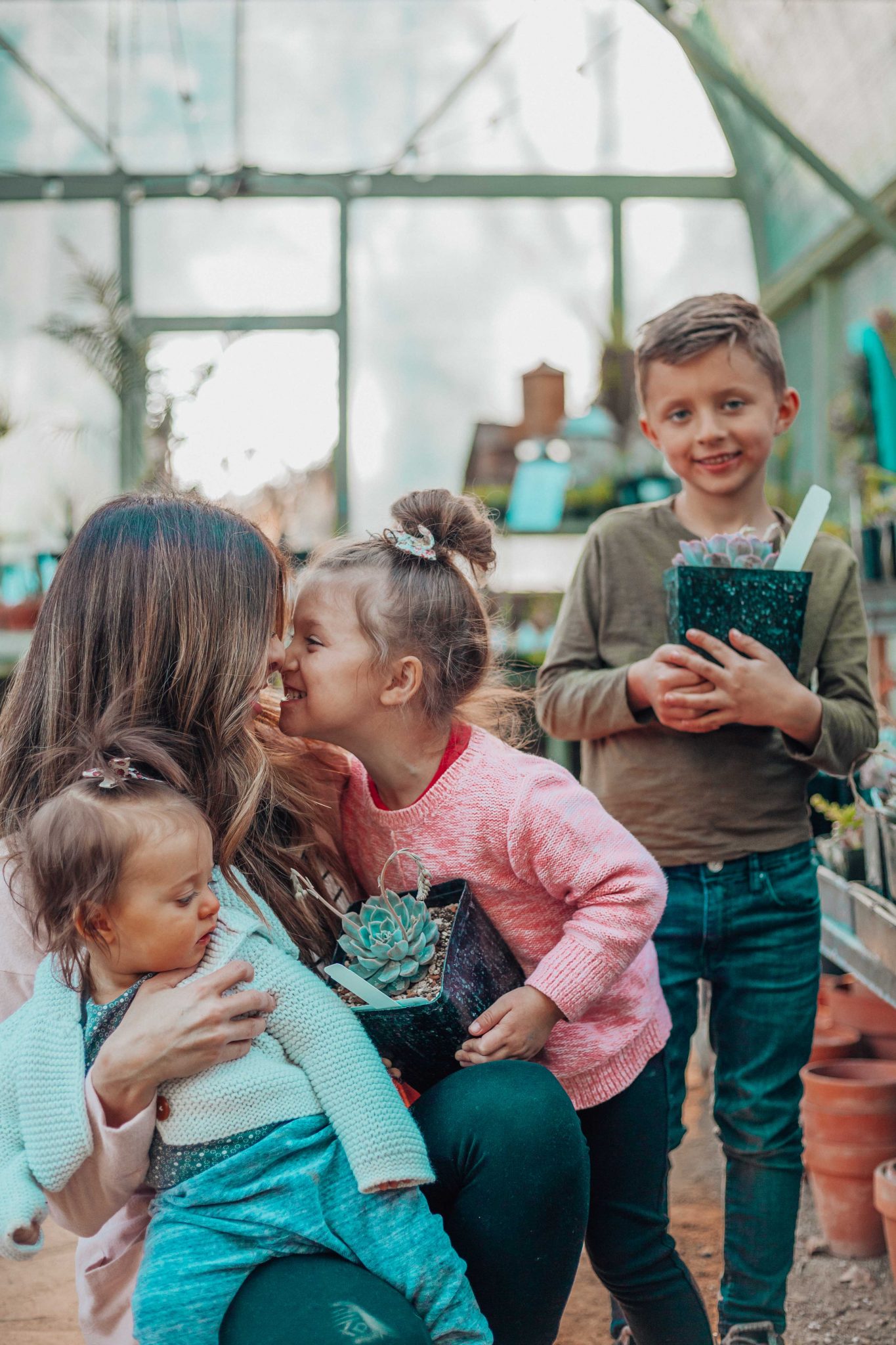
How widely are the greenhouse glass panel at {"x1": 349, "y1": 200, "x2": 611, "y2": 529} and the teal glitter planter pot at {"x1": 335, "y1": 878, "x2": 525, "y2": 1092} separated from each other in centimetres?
703

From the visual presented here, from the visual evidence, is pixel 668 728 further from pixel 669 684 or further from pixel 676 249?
pixel 676 249

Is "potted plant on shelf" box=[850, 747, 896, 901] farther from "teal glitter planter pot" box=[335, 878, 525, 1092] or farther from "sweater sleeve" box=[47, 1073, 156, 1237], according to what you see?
"sweater sleeve" box=[47, 1073, 156, 1237]

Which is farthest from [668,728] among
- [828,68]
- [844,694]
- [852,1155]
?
[828,68]

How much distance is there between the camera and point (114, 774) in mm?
1256

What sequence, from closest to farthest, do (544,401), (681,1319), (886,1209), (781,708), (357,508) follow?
(681,1319)
(781,708)
(886,1209)
(544,401)
(357,508)

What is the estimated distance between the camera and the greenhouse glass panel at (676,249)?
8.41 metres

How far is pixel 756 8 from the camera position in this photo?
6.39 m

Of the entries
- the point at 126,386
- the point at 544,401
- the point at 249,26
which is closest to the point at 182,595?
the point at 126,386

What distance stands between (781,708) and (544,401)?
18.9ft

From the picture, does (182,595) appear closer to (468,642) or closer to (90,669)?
(90,669)

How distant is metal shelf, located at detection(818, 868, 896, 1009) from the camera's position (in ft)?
6.59

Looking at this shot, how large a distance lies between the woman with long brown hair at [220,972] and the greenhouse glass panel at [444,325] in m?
6.95

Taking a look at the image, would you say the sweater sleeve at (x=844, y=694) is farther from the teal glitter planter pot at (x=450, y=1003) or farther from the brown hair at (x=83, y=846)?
the brown hair at (x=83, y=846)

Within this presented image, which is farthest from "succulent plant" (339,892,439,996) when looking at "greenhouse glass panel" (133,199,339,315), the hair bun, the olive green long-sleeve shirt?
"greenhouse glass panel" (133,199,339,315)
